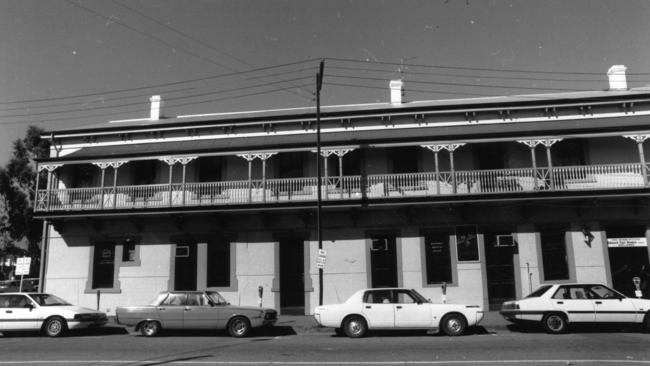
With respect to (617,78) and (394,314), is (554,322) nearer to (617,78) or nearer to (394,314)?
(394,314)

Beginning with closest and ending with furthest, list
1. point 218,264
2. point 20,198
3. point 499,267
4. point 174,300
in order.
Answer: point 174,300 < point 499,267 < point 218,264 < point 20,198

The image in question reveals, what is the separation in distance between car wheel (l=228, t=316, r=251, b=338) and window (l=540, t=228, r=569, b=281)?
434 inches

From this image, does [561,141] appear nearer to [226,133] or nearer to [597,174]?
[597,174]

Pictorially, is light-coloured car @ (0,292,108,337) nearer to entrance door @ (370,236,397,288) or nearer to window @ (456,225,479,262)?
entrance door @ (370,236,397,288)

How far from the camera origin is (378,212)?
771 inches

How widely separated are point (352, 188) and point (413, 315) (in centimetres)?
759

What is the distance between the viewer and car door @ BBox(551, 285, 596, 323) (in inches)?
523

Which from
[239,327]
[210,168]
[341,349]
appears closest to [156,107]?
[210,168]

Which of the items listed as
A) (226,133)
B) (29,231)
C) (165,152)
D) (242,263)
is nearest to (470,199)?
(242,263)

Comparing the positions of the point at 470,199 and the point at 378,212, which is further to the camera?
the point at 378,212

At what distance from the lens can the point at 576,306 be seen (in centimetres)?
1338

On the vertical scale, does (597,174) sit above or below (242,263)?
above

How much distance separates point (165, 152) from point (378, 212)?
28.6ft

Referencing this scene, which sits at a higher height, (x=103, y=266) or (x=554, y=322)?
(x=103, y=266)
